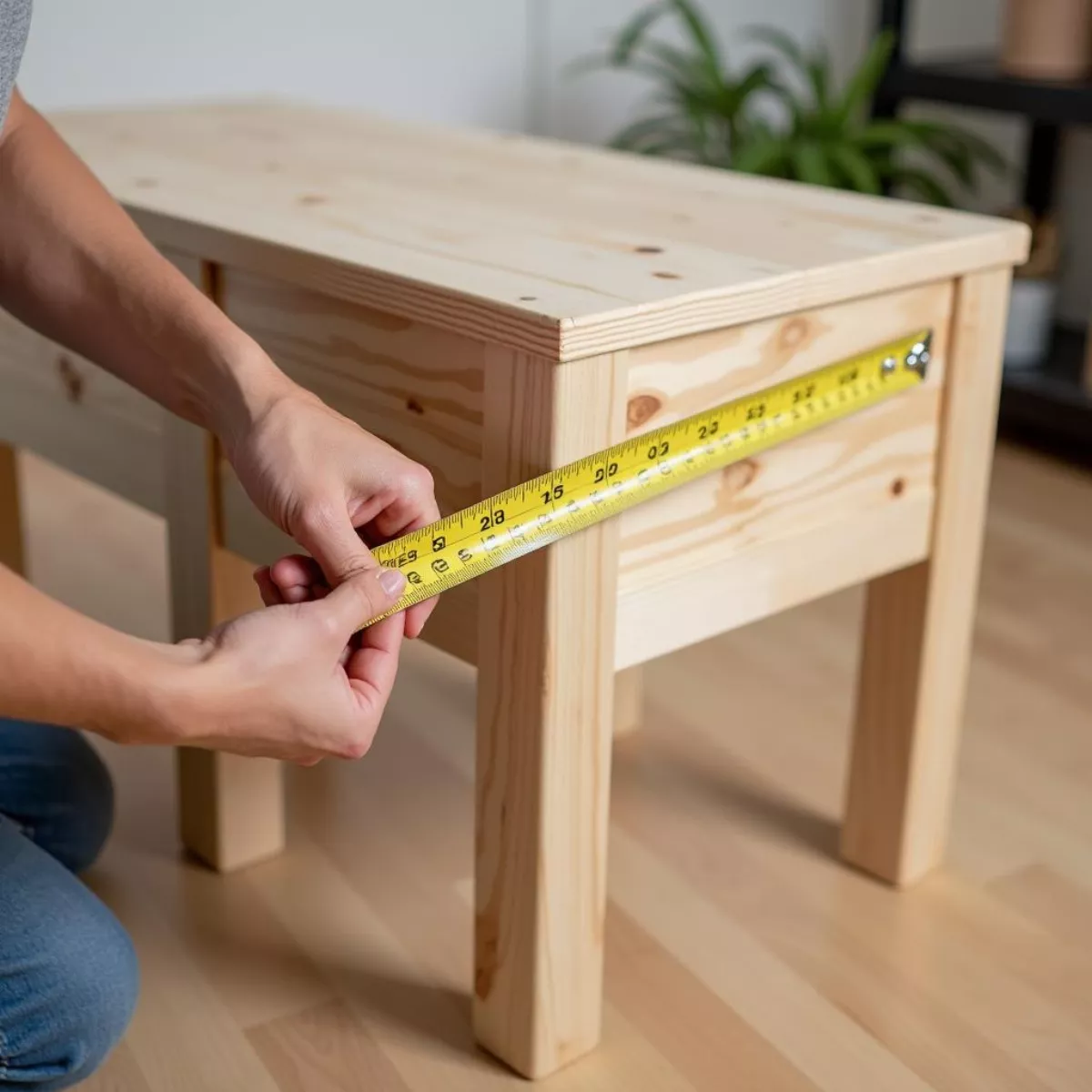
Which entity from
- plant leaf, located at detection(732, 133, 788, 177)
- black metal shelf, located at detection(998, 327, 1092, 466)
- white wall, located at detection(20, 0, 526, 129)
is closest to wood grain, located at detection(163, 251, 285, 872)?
white wall, located at detection(20, 0, 526, 129)

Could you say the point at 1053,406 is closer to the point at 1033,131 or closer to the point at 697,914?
the point at 1033,131

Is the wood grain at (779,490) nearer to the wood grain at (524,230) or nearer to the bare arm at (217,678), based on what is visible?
the wood grain at (524,230)

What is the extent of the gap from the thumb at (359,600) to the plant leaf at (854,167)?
168 cm

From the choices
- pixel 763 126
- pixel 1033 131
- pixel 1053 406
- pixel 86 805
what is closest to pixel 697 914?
pixel 86 805

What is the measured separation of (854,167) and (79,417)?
4.74ft

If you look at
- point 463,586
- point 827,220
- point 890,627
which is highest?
point 827,220

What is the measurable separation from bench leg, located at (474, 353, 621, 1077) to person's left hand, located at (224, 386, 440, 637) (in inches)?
3.1

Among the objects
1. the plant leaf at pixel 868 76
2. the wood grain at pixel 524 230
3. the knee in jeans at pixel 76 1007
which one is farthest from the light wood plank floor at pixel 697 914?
the plant leaf at pixel 868 76

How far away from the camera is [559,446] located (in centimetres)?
88

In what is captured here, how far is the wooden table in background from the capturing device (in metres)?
0.92

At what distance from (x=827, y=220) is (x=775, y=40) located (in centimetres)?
162

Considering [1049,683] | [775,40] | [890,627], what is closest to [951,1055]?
[890,627]

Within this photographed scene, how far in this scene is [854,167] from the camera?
7.60 ft

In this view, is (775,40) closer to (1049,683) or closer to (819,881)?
(1049,683)
